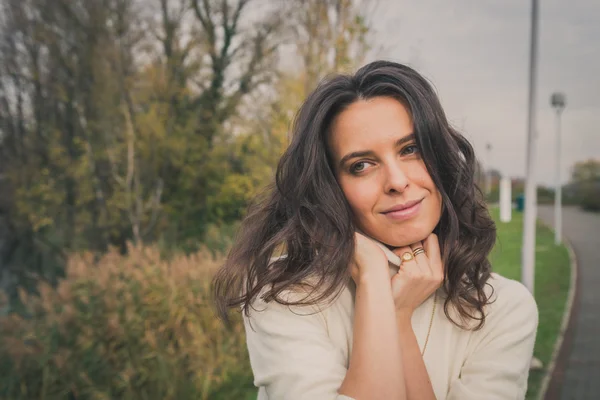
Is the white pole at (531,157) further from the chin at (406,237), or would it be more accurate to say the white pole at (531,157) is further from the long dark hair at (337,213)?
the chin at (406,237)

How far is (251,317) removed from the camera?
1.68 metres

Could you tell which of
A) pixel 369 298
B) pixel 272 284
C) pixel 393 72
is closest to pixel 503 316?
pixel 369 298

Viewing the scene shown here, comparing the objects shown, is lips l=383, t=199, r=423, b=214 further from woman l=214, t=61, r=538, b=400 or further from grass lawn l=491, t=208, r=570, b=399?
grass lawn l=491, t=208, r=570, b=399

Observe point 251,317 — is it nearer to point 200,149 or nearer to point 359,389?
point 359,389

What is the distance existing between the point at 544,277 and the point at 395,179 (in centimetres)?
1378

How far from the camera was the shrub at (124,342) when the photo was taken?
469 cm

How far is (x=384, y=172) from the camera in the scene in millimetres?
1646

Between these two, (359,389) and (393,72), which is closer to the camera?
(359,389)

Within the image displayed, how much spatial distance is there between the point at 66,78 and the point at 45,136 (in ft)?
4.11

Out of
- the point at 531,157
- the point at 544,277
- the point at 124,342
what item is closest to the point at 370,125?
the point at 124,342

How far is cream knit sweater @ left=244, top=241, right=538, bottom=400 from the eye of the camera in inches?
60.1

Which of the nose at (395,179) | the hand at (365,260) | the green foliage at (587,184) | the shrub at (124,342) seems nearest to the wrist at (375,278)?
the hand at (365,260)

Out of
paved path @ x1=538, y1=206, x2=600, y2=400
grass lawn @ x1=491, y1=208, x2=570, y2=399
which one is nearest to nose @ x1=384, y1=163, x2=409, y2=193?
grass lawn @ x1=491, y1=208, x2=570, y2=399

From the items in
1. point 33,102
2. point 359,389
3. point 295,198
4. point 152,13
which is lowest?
point 359,389
